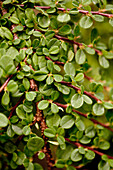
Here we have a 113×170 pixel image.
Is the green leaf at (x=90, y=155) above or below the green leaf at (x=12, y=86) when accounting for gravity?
below

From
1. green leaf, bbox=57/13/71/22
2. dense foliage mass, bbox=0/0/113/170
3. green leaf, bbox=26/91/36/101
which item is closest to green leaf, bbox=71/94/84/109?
dense foliage mass, bbox=0/0/113/170

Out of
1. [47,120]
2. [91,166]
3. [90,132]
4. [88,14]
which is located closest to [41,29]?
[88,14]

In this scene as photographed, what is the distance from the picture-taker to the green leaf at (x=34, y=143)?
1.77ft

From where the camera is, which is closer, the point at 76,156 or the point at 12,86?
the point at 12,86

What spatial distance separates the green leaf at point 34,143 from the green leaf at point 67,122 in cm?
8

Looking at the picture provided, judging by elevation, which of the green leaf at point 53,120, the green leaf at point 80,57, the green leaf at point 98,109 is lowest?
the green leaf at point 98,109

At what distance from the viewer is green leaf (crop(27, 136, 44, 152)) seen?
0.54 metres

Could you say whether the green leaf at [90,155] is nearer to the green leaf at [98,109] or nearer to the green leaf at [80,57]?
the green leaf at [98,109]

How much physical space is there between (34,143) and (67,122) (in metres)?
0.11

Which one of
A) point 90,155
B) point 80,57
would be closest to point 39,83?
point 80,57

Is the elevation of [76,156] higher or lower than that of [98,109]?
lower

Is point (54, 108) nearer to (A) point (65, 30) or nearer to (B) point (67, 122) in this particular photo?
(B) point (67, 122)

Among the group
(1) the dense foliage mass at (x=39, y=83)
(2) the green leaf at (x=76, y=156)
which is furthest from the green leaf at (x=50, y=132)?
(2) the green leaf at (x=76, y=156)

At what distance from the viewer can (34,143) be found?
1.79 ft
